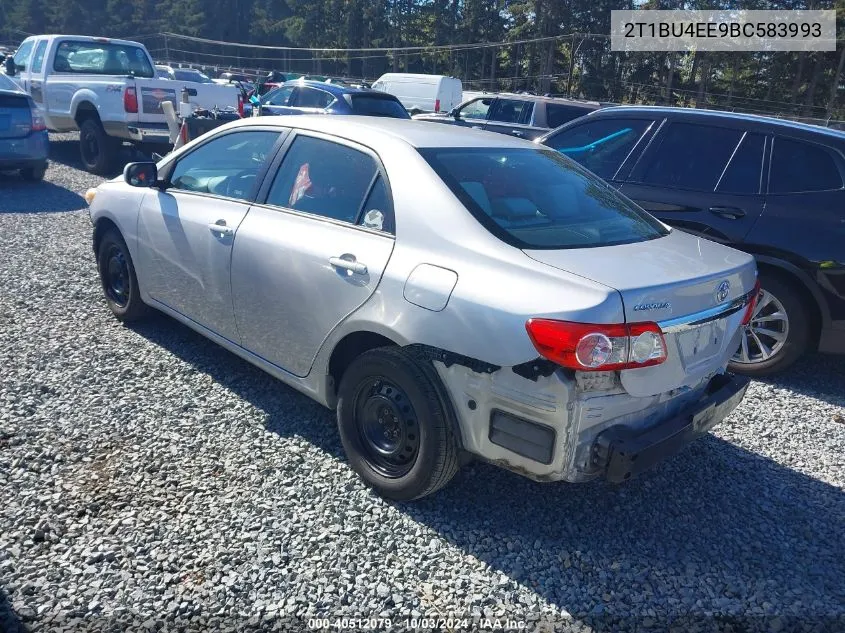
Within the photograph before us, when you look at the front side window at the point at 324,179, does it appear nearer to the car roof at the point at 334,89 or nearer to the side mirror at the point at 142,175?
the side mirror at the point at 142,175

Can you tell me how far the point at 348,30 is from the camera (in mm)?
60625

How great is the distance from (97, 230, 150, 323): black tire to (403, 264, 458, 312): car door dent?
271 centimetres

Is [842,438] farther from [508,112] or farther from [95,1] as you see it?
[95,1]

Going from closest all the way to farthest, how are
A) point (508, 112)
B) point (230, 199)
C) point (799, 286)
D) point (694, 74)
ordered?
1. point (230, 199)
2. point (799, 286)
3. point (508, 112)
4. point (694, 74)

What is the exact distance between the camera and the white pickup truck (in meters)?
10.2

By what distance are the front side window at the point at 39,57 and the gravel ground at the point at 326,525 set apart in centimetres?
922

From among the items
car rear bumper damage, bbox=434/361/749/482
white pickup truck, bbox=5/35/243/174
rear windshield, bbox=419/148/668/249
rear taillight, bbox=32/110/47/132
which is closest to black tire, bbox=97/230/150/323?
rear windshield, bbox=419/148/668/249

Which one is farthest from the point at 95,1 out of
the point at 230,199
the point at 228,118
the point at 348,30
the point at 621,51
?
the point at 230,199

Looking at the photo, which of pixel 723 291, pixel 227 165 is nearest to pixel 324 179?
pixel 227 165

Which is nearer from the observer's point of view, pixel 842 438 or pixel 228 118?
pixel 842 438

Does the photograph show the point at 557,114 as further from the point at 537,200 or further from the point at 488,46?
the point at 488,46

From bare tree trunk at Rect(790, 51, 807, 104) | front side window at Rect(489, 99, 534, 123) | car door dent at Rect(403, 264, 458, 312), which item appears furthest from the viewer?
bare tree trunk at Rect(790, 51, 807, 104)

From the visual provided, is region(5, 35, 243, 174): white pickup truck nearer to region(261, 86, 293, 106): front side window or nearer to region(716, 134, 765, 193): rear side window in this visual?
region(261, 86, 293, 106): front side window

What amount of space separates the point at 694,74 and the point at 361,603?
45.5 m
